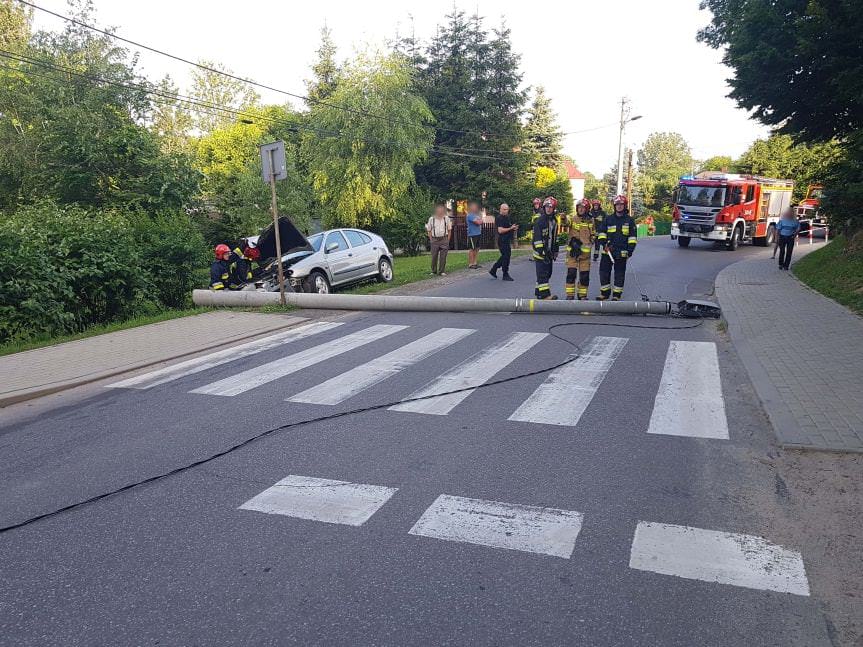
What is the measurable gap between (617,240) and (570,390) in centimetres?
552

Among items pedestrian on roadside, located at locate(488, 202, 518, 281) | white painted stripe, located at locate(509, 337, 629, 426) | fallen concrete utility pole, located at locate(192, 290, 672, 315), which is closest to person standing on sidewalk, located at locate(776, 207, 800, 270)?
pedestrian on roadside, located at locate(488, 202, 518, 281)

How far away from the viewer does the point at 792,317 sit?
1027 centimetres

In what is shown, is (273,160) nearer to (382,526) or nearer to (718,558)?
(382,526)

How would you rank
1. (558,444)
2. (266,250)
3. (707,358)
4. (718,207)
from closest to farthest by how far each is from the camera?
1. (558,444)
2. (707,358)
3. (266,250)
4. (718,207)

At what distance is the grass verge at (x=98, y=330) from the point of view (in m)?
9.20

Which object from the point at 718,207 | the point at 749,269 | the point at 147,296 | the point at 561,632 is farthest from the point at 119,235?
the point at 718,207

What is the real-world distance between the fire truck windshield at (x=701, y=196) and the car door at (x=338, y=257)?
60.2ft

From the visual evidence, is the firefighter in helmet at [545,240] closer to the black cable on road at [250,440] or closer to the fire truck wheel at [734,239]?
the black cable on road at [250,440]

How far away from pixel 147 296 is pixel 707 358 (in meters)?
→ 10.1

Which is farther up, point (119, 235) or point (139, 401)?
point (119, 235)

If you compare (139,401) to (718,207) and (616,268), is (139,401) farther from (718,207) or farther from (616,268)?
(718,207)

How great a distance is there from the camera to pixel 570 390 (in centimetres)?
653

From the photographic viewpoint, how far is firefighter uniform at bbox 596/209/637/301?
11.1 metres

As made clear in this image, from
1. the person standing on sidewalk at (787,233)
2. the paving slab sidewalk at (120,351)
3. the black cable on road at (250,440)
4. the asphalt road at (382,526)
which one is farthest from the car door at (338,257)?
the person standing on sidewalk at (787,233)
